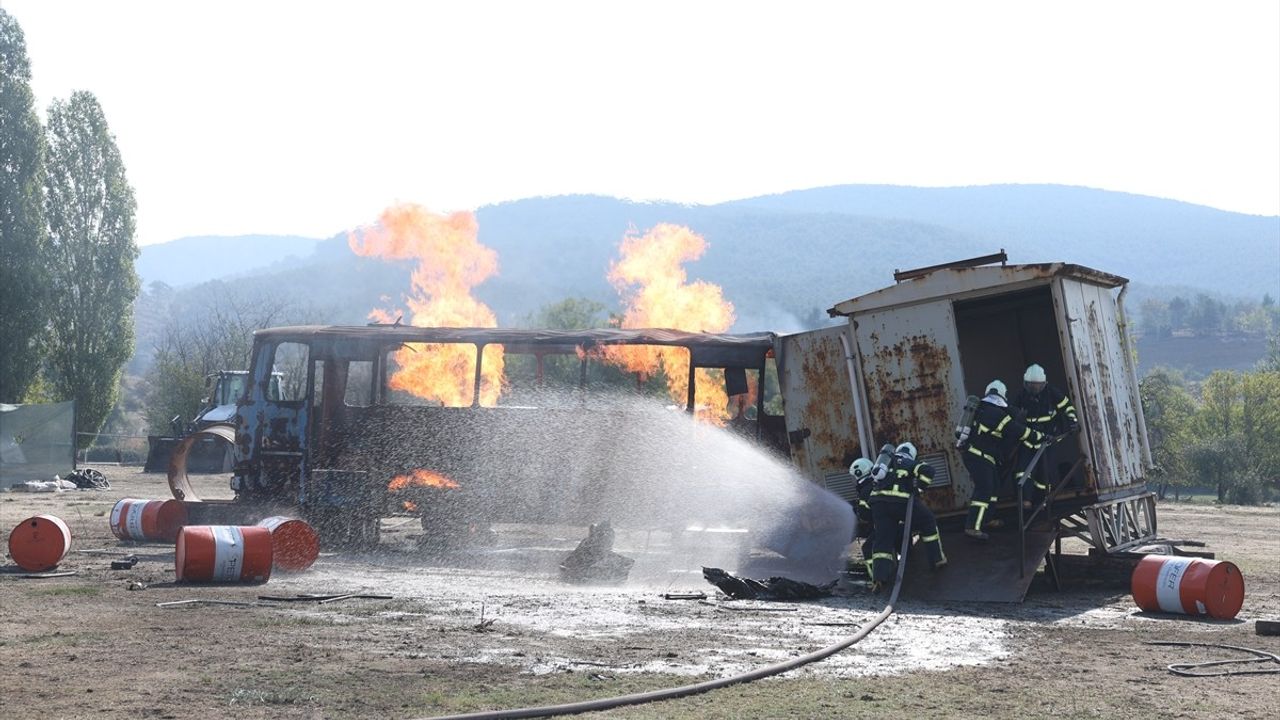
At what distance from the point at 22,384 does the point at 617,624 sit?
126ft

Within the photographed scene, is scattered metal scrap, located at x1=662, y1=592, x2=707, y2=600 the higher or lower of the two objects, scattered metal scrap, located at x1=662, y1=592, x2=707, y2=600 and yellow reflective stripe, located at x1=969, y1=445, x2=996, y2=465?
the lower

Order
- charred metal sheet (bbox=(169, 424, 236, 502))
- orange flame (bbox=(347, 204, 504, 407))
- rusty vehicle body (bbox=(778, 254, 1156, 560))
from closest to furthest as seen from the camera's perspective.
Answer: rusty vehicle body (bbox=(778, 254, 1156, 560)), charred metal sheet (bbox=(169, 424, 236, 502)), orange flame (bbox=(347, 204, 504, 407))

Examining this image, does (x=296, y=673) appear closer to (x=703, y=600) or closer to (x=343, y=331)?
(x=703, y=600)

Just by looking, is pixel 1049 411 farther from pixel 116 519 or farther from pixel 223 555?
pixel 116 519

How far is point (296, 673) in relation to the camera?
A: 8383 mm

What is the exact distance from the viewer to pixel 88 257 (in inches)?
1806

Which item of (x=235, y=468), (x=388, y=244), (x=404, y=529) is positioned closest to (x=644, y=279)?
(x=388, y=244)

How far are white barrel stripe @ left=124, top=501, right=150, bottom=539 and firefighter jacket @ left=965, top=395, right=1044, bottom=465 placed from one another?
12.1 metres

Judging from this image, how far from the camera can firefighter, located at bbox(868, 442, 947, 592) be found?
13422 millimetres

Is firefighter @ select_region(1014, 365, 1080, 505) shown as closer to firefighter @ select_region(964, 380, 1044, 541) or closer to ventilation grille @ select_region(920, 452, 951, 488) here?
firefighter @ select_region(964, 380, 1044, 541)

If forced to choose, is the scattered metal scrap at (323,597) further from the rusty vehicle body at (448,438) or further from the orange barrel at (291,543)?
the rusty vehicle body at (448,438)

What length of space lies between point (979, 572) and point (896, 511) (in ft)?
3.73

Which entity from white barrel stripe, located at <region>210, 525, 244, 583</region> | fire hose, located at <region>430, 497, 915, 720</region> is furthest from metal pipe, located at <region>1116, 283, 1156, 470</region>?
white barrel stripe, located at <region>210, 525, 244, 583</region>

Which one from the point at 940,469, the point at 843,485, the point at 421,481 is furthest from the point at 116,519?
the point at 940,469
